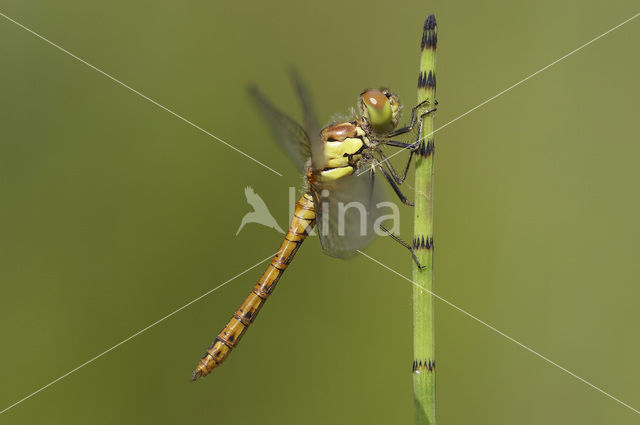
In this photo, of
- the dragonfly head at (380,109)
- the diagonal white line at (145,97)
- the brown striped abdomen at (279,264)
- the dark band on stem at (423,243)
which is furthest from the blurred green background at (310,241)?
the dark band on stem at (423,243)

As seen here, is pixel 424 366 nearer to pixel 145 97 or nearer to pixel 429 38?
pixel 429 38

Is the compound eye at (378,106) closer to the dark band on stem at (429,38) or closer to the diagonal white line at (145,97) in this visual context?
the dark band on stem at (429,38)

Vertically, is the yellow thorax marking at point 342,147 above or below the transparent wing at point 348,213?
above

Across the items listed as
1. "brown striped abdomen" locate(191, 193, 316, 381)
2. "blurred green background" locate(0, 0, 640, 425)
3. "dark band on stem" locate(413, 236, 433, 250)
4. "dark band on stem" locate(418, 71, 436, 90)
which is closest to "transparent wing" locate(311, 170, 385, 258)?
"brown striped abdomen" locate(191, 193, 316, 381)

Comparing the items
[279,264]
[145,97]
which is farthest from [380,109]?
[145,97]

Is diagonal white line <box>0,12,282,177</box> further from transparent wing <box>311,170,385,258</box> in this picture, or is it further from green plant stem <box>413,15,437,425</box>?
green plant stem <box>413,15,437,425</box>

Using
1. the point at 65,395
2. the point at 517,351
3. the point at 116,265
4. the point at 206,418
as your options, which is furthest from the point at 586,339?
the point at 65,395
